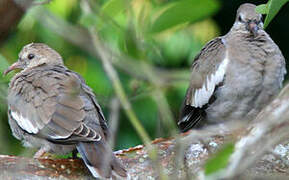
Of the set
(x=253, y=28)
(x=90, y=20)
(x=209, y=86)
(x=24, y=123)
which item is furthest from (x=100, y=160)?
(x=253, y=28)

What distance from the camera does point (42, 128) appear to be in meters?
3.57

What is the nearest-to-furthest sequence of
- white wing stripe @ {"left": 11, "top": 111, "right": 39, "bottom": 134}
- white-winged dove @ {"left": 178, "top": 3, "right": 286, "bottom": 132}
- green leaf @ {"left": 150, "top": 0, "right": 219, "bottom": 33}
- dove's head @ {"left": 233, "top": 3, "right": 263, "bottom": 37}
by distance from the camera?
green leaf @ {"left": 150, "top": 0, "right": 219, "bottom": 33}, white wing stripe @ {"left": 11, "top": 111, "right": 39, "bottom": 134}, white-winged dove @ {"left": 178, "top": 3, "right": 286, "bottom": 132}, dove's head @ {"left": 233, "top": 3, "right": 263, "bottom": 37}

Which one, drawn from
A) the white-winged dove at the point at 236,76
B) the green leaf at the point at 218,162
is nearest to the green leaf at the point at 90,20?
the green leaf at the point at 218,162

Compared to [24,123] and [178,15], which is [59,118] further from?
[178,15]

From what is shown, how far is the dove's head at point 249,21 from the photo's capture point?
177 inches

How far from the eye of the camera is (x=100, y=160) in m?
3.35

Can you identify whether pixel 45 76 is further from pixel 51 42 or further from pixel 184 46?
pixel 184 46

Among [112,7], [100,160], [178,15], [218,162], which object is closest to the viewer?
[218,162]

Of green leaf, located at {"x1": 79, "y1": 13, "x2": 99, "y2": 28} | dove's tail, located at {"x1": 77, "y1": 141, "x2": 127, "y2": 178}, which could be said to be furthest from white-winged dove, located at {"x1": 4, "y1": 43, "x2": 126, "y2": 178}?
green leaf, located at {"x1": 79, "y1": 13, "x2": 99, "y2": 28}

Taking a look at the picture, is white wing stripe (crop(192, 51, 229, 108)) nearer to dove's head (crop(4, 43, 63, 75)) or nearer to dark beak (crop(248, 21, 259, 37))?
dark beak (crop(248, 21, 259, 37))

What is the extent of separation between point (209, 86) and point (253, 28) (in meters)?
0.55

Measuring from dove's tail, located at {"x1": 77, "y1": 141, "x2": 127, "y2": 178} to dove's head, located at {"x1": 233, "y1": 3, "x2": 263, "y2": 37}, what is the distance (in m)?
1.61

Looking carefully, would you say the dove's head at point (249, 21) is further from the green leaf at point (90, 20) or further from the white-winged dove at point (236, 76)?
the green leaf at point (90, 20)

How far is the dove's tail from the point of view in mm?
3207
